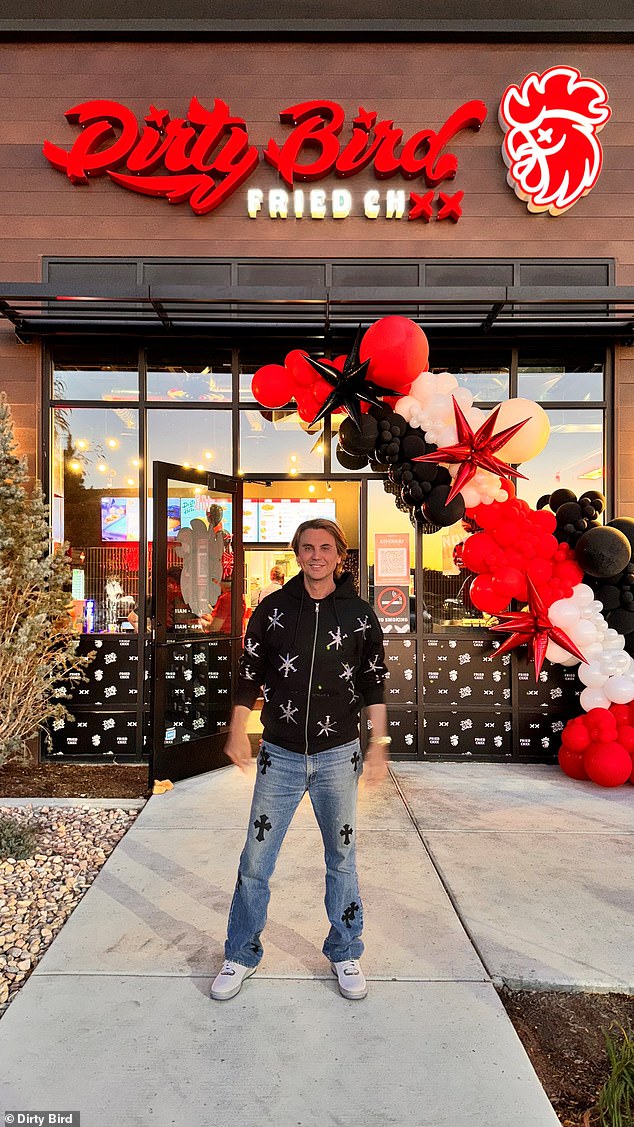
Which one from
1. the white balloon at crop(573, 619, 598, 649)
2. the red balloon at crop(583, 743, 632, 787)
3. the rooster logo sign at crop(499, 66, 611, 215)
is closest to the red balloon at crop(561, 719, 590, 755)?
the red balloon at crop(583, 743, 632, 787)

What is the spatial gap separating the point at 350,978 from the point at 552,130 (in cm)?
709

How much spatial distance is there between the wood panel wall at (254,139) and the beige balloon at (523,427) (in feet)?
6.89

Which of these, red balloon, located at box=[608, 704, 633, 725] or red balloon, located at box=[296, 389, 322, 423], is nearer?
red balloon, located at box=[296, 389, 322, 423]

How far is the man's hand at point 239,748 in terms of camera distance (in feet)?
8.86

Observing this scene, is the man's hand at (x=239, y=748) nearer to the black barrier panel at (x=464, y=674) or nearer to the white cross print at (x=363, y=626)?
the white cross print at (x=363, y=626)

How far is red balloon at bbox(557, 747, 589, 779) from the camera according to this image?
5.68 m

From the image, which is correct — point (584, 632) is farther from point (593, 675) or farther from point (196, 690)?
point (196, 690)

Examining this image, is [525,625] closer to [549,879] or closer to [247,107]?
[549,879]

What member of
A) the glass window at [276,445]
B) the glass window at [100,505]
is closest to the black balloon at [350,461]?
the glass window at [276,445]

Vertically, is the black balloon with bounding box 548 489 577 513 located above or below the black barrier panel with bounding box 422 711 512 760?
above

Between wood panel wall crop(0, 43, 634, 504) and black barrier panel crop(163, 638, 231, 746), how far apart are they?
2.59 m

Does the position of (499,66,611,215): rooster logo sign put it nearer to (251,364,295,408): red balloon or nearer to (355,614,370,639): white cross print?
(251,364,295,408): red balloon

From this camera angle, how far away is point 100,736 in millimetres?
6262

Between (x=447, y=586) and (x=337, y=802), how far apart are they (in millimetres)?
4060
